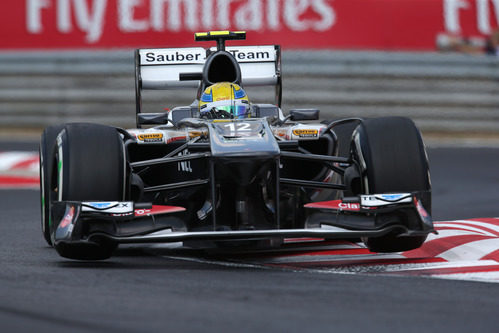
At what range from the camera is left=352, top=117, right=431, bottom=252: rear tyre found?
6.40 m

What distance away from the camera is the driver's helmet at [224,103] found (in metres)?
7.70

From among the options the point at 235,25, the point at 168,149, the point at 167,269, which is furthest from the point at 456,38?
the point at 167,269

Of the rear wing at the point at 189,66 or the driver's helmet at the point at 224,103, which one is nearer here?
the driver's helmet at the point at 224,103

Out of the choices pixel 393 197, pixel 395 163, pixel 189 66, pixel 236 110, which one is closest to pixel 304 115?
pixel 236 110

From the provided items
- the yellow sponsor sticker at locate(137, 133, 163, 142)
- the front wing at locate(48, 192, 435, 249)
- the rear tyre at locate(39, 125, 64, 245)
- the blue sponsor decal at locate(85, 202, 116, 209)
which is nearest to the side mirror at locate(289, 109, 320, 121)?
the yellow sponsor sticker at locate(137, 133, 163, 142)

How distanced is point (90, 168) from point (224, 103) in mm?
1729

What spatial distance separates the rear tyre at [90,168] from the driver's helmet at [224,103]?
140 centimetres

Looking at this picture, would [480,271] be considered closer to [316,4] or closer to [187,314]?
[187,314]

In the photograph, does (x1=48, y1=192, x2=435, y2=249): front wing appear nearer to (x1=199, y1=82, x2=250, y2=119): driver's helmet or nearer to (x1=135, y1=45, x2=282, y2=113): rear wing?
(x1=199, y1=82, x2=250, y2=119): driver's helmet

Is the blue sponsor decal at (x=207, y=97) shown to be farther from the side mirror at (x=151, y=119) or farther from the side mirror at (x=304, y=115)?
the side mirror at (x=304, y=115)

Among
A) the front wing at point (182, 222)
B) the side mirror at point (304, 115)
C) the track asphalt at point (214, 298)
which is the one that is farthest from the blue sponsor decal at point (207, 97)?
the front wing at point (182, 222)

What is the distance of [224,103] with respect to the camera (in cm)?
774

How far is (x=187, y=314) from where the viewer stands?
15.6ft

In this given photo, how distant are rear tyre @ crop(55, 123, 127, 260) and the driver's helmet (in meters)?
1.40
